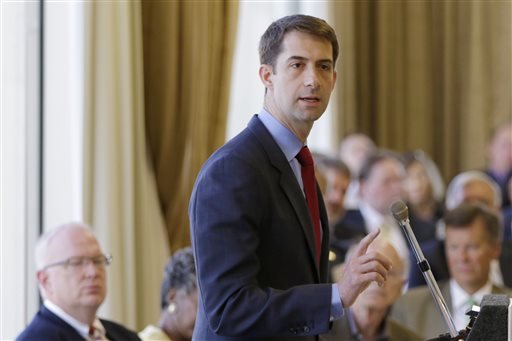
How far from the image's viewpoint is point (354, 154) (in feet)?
27.7

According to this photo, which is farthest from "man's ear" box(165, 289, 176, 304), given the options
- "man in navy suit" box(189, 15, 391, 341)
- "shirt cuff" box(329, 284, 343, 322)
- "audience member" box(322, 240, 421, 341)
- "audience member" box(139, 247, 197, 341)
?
"shirt cuff" box(329, 284, 343, 322)

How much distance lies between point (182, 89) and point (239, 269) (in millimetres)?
3547

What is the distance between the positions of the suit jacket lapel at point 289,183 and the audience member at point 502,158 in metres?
6.40

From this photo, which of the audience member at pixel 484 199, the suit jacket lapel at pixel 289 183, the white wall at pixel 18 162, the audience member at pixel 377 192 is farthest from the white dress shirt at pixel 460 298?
the suit jacket lapel at pixel 289 183

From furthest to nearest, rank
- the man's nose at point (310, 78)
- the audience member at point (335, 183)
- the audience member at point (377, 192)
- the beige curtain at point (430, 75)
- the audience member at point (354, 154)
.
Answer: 1. the beige curtain at point (430, 75)
2. the audience member at point (354, 154)
3. the audience member at point (377, 192)
4. the audience member at point (335, 183)
5. the man's nose at point (310, 78)

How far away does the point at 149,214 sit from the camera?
5582 mm

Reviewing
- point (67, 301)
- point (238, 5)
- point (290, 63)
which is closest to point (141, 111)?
point (238, 5)

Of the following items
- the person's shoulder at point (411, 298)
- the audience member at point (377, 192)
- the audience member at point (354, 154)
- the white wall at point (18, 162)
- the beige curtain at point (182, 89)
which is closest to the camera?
the white wall at point (18, 162)

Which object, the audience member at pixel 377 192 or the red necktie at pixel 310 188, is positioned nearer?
the red necktie at pixel 310 188

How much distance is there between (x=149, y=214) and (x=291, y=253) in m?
3.39

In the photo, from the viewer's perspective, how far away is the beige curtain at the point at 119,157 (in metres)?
5.32

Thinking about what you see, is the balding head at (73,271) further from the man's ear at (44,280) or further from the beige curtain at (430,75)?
the beige curtain at (430,75)

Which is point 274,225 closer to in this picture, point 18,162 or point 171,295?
point 171,295

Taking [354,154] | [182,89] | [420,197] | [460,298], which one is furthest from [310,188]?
[354,154]
